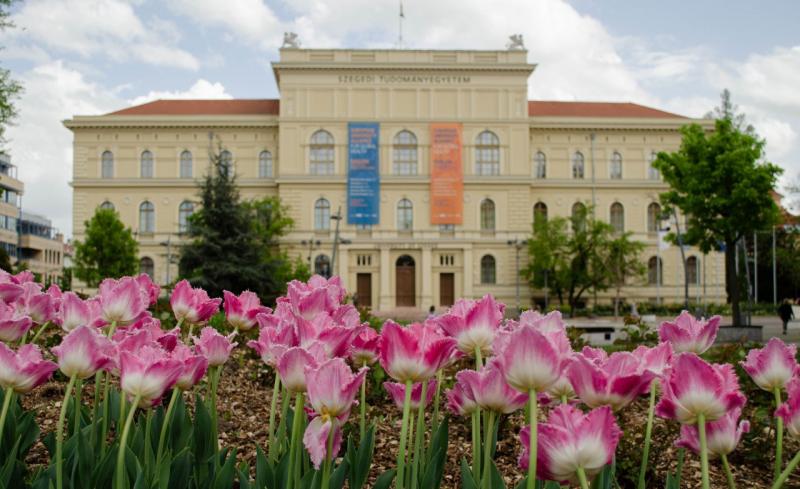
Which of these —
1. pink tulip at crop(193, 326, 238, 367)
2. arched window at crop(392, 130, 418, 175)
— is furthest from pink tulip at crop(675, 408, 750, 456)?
arched window at crop(392, 130, 418, 175)

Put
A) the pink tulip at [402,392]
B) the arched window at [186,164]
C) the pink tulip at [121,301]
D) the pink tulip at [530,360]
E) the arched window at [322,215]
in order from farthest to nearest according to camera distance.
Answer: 1. the arched window at [186,164]
2. the arched window at [322,215]
3. the pink tulip at [121,301]
4. the pink tulip at [402,392]
5. the pink tulip at [530,360]

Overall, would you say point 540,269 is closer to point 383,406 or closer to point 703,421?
point 383,406

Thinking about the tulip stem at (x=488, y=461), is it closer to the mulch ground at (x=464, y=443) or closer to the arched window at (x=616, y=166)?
the mulch ground at (x=464, y=443)

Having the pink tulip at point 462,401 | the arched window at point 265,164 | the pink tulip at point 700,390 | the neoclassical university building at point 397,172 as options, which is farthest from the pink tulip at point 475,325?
the arched window at point 265,164

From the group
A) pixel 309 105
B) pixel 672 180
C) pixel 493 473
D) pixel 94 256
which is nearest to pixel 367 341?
pixel 493 473

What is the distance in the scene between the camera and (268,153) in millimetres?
47969

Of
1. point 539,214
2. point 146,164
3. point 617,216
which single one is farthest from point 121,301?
point 617,216

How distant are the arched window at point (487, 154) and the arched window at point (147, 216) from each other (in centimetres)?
2122

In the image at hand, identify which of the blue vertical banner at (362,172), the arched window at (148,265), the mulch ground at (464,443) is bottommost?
the mulch ground at (464,443)

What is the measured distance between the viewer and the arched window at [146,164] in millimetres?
47969

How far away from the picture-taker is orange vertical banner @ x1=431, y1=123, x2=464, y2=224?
45.4m

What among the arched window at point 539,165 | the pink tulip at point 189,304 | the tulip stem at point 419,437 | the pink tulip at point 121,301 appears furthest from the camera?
the arched window at point 539,165

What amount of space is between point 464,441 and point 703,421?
10.8 ft

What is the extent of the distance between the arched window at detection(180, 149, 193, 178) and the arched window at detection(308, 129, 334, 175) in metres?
8.38
